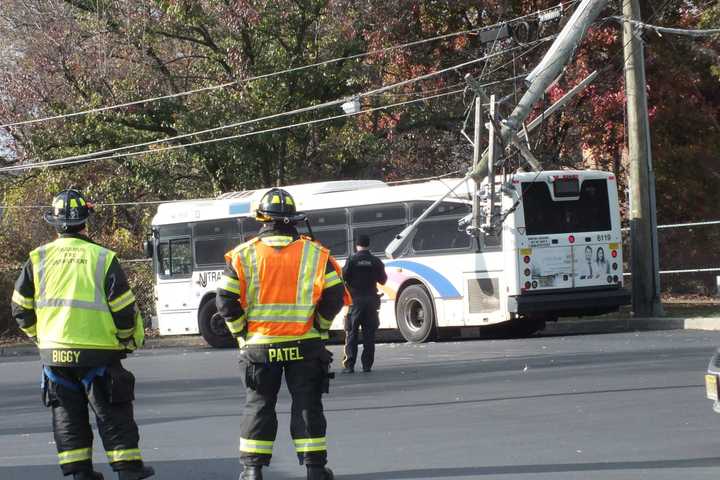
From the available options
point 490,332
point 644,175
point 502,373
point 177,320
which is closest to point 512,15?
point 644,175

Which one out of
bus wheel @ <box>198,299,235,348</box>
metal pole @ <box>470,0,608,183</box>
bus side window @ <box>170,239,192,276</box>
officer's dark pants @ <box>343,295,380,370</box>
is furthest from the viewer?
bus side window @ <box>170,239,192,276</box>

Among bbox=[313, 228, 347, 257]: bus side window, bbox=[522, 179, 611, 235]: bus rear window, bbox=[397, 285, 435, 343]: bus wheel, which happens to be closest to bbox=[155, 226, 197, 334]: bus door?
bbox=[313, 228, 347, 257]: bus side window

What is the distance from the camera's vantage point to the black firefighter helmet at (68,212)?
7.49 metres

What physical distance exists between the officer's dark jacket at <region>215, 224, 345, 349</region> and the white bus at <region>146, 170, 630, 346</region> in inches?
541

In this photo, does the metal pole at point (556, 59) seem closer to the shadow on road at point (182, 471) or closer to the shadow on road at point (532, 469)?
the shadow on road at point (182, 471)

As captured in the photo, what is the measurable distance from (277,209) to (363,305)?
339 inches

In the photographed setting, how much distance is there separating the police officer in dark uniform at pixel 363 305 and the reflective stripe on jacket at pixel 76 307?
28.8 ft

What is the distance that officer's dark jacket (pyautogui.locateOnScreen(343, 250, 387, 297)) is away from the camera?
1614 cm

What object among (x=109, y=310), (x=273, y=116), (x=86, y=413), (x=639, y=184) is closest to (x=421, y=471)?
(x=86, y=413)

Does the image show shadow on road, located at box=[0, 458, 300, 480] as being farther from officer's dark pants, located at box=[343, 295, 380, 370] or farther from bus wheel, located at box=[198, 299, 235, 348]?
bus wheel, located at box=[198, 299, 235, 348]

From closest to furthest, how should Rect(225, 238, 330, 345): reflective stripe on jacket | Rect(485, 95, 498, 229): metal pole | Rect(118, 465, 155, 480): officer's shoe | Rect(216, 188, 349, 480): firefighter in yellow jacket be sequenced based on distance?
Rect(118, 465, 155, 480): officer's shoe → Rect(216, 188, 349, 480): firefighter in yellow jacket → Rect(225, 238, 330, 345): reflective stripe on jacket → Rect(485, 95, 498, 229): metal pole

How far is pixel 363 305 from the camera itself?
1616 cm

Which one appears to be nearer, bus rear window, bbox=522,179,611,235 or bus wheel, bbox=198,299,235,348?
bus rear window, bbox=522,179,611,235

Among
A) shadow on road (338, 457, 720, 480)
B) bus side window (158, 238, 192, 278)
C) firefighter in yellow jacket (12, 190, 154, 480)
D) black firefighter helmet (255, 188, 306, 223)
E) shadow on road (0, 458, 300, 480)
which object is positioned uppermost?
bus side window (158, 238, 192, 278)
